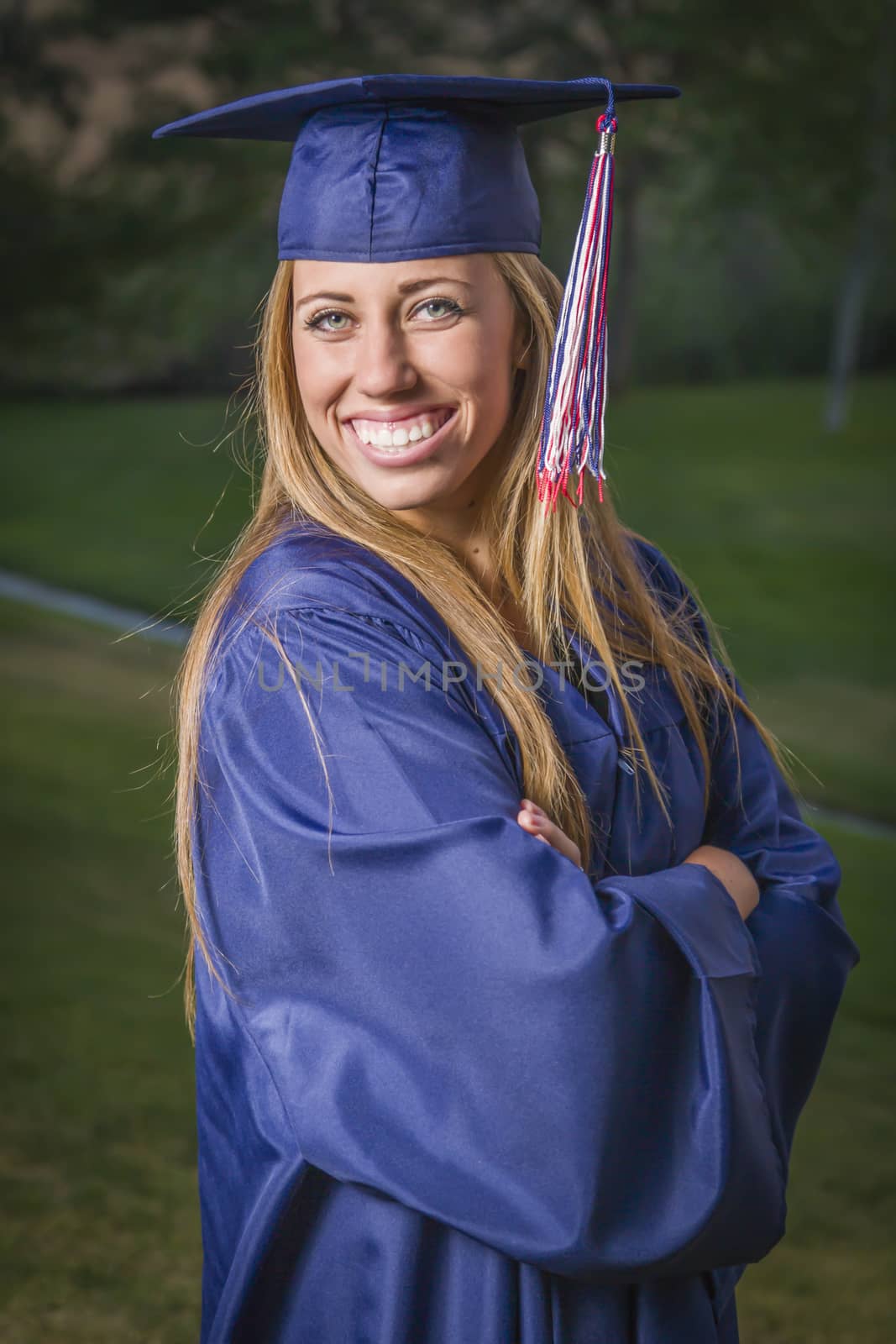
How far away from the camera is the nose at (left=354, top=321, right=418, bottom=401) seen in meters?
1.21

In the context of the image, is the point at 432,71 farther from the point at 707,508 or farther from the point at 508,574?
the point at 508,574

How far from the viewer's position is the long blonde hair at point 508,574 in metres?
1.25

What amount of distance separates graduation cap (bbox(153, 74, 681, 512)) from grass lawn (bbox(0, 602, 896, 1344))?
1.18m

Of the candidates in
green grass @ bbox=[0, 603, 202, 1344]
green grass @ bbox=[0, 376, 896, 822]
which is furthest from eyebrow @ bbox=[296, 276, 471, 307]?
green grass @ bbox=[0, 376, 896, 822]

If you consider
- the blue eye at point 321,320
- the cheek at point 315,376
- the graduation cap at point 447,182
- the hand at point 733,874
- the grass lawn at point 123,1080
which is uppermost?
Answer: the graduation cap at point 447,182

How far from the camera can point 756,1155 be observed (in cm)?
113

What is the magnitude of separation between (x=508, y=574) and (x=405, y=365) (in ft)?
0.82

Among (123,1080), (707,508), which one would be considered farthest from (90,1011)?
(707,508)

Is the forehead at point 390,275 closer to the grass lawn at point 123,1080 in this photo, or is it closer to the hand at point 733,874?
the hand at point 733,874

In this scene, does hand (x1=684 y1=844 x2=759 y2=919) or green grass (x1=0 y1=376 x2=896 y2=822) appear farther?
green grass (x1=0 y1=376 x2=896 y2=822)

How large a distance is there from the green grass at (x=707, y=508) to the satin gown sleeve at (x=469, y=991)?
4100mm

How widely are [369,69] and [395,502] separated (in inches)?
175

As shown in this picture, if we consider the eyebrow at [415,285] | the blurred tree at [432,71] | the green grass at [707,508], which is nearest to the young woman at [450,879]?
the eyebrow at [415,285]

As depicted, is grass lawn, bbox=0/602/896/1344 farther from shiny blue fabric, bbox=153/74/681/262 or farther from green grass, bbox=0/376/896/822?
shiny blue fabric, bbox=153/74/681/262
